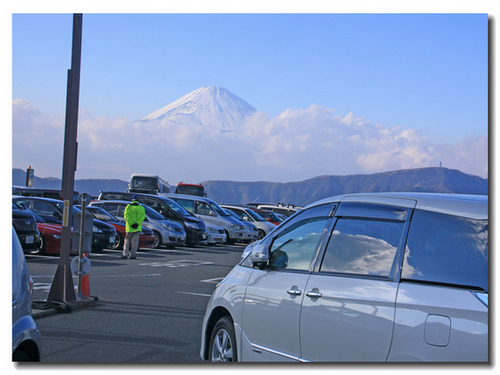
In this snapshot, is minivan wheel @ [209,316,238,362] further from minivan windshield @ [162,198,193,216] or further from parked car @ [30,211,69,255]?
minivan windshield @ [162,198,193,216]

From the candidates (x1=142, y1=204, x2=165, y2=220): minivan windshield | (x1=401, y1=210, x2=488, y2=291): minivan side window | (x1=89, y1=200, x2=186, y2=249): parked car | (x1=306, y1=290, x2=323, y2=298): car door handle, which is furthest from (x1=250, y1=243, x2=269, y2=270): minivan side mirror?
(x1=142, y1=204, x2=165, y2=220): minivan windshield

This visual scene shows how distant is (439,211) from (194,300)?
6.78 metres

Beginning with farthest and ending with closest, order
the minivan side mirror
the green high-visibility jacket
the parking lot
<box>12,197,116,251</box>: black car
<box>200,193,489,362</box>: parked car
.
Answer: the green high-visibility jacket → <box>12,197,116,251</box>: black car → the parking lot → the minivan side mirror → <box>200,193,489,362</box>: parked car

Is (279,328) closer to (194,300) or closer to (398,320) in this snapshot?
(398,320)

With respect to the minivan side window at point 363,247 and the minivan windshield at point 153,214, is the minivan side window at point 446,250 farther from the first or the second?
the minivan windshield at point 153,214

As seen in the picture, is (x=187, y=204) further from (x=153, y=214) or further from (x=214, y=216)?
(x=153, y=214)

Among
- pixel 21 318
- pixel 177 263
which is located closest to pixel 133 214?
pixel 177 263

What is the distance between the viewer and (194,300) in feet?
31.5

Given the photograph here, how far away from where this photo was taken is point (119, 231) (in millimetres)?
19375

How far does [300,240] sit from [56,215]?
13.8 m

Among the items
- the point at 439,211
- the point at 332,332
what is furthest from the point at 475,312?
the point at 332,332

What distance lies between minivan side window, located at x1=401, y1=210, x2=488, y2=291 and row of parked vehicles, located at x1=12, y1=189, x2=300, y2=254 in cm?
883

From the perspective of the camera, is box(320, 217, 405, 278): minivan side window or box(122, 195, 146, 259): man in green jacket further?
box(122, 195, 146, 259): man in green jacket

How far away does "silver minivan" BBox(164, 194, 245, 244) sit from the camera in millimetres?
26156
